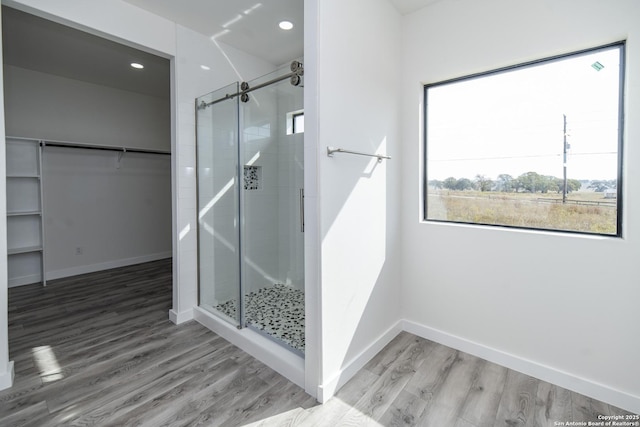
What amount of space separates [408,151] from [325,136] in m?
1.09

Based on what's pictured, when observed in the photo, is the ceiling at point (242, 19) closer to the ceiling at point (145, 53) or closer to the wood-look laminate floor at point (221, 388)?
the ceiling at point (145, 53)

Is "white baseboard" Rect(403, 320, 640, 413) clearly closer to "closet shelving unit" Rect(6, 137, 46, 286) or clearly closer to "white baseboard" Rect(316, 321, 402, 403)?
"white baseboard" Rect(316, 321, 402, 403)

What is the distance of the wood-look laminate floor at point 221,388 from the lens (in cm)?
169

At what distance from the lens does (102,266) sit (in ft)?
15.3

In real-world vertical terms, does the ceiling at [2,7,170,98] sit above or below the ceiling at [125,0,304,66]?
above

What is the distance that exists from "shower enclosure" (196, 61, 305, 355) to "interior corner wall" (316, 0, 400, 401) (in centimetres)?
64

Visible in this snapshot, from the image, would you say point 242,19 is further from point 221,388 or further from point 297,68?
point 221,388

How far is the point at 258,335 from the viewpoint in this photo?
241cm

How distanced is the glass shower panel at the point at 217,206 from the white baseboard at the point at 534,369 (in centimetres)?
173

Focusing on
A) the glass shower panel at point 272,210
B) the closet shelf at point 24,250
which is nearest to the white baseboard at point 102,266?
the closet shelf at point 24,250

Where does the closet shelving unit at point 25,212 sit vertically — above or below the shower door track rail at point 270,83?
below

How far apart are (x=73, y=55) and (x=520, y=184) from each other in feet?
15.8

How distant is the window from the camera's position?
1853mm

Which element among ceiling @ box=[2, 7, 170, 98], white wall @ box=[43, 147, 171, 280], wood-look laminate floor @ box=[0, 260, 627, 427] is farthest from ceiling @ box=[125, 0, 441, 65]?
white wall @ box=[43, 147, 171, 280]
